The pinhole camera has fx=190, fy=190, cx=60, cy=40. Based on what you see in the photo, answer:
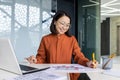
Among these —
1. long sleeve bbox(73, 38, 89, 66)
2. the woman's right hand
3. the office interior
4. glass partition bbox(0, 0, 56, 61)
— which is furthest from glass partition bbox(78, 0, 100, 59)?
the woman's right hand

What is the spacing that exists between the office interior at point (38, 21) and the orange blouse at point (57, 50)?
7.07 ft

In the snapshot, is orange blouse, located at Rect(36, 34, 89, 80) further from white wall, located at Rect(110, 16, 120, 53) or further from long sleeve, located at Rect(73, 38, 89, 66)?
white wall, located at Rect(110, 16, 120, 53)

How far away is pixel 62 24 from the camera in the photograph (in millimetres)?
1715

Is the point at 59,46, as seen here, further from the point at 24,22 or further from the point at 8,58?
the point at 24,22

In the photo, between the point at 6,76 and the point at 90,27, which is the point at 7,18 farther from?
the point at 6,76

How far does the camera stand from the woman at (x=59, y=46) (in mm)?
1730

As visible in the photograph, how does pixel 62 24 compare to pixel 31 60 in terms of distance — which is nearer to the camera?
pixel 31 60

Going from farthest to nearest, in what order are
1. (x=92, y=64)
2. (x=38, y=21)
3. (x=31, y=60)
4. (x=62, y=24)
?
(x=38, y=21)
(x=62, y=24)
(x=31, y=60)
(x=92, y=64)

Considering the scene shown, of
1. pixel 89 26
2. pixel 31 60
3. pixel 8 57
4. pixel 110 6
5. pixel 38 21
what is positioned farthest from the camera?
pixel 110 6

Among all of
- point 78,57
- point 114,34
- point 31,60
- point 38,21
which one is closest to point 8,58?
point 31,60

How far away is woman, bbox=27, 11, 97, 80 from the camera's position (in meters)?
1.73

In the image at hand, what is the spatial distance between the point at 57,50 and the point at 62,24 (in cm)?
24

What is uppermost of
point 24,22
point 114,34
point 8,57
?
point 24,22

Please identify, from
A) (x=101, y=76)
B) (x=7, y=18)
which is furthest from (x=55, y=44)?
(x=7, y=18)
